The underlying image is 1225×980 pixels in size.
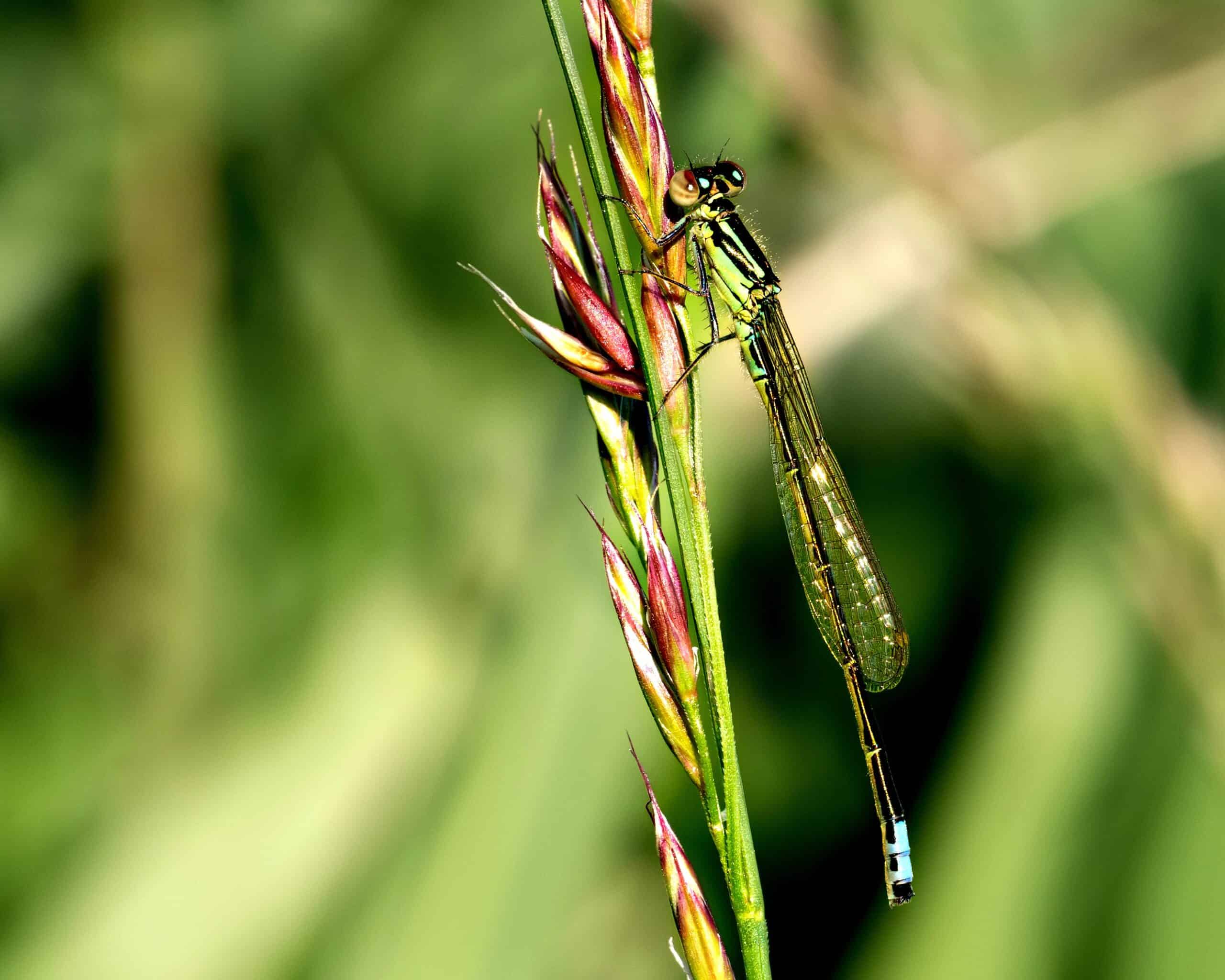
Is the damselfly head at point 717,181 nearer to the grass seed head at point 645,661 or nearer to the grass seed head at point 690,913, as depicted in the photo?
the grass seed head at point 645,661

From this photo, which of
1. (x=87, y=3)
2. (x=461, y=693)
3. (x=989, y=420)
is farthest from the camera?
(x=87, y=3)

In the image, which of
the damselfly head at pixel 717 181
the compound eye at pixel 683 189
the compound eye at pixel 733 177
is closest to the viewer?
the compound eye at pixel 683 189

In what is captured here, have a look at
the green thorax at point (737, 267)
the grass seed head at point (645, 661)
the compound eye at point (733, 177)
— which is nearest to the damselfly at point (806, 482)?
the green thorax at point (737, 267)

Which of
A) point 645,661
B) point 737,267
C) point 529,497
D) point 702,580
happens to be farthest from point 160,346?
point 702,580

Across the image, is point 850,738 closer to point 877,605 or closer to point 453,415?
point 877,605

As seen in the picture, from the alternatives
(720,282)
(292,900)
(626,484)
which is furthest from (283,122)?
(626,484)

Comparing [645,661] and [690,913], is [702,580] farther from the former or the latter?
[690,913]
